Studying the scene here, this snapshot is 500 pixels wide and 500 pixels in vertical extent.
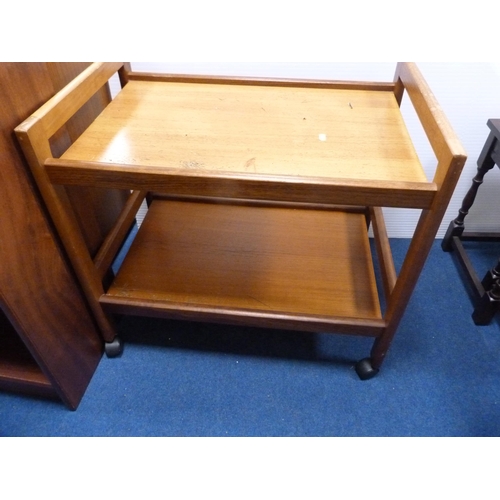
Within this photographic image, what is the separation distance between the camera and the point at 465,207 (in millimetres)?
1273

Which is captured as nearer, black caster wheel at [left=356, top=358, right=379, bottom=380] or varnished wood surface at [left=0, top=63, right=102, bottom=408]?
varnished wood surface at [left=0, top=63, right=102, bottom=408]

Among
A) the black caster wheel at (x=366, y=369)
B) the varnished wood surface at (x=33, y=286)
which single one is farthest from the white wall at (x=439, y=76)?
the black caster wheel at (x=366, y=369)

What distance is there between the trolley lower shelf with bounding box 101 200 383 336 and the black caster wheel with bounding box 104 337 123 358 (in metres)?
0.14

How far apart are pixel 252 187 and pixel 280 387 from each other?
0.58 m

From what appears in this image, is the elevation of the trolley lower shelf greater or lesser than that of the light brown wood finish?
lesser

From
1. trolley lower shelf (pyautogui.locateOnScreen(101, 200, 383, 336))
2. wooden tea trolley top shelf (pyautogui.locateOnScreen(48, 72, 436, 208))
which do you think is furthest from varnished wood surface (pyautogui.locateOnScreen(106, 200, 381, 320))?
wooden tea trolley top shelf (pyautogui.locateOnScreen(48, 72, 436, 208))

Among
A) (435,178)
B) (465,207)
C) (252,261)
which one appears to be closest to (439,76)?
(465,207)

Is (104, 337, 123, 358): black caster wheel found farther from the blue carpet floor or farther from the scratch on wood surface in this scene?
the scratch on wood surface

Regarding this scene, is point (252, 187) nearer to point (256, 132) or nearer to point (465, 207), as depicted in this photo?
point (256, 132)

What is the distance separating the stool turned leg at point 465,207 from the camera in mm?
1141

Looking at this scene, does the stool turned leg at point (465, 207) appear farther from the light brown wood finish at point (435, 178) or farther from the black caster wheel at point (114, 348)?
the black caster wheel at point (114, 348)

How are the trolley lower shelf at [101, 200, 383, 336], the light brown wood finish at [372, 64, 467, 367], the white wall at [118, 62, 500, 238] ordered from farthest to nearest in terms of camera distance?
the white wall at [118, 62, 500, 238] → the trolley lower shelf at [101, 200, 383, 336] → the light brown wood finish at [372, 64, 467, 367]

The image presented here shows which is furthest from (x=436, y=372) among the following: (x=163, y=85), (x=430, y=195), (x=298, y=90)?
(x=163, y=85)

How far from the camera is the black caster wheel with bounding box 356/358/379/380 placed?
1.00m
